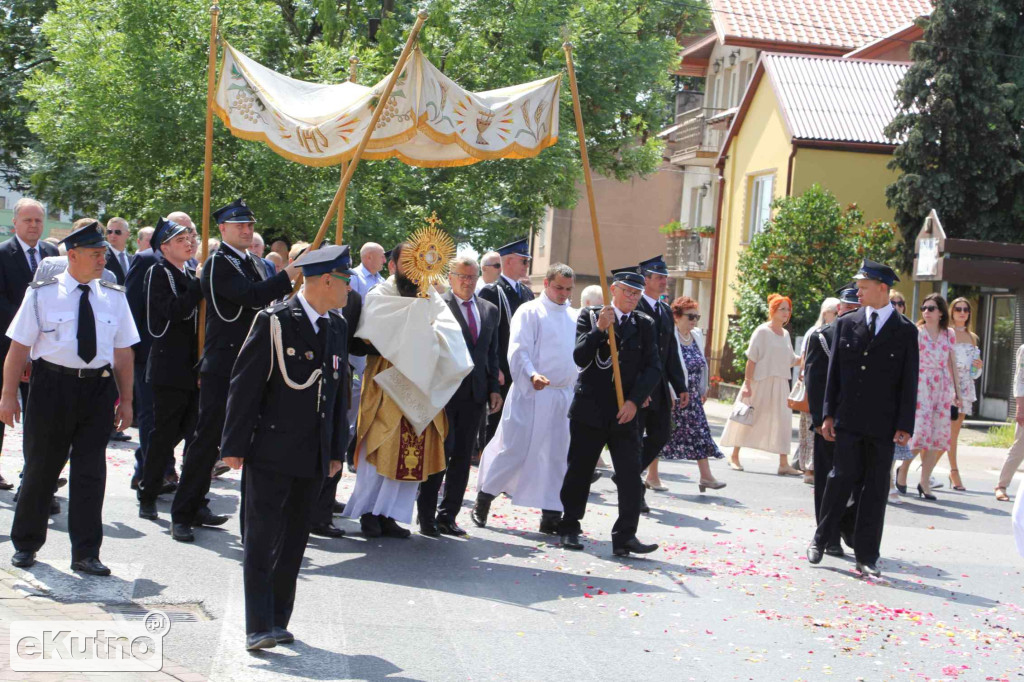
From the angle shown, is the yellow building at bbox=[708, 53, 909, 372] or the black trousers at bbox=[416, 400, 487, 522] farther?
the yellow building at bbox=[708, 53, 909, 372]

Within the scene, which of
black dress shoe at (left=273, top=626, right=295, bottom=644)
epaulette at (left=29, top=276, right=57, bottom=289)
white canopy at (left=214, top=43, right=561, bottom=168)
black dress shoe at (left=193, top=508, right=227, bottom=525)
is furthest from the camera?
white canopy at (left=214, top=43, right=561, bottom=168)

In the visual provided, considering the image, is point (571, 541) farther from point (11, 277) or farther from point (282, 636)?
point (11, 277)

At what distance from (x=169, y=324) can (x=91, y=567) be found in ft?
7.40

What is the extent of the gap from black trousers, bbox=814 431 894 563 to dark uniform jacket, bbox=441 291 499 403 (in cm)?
251

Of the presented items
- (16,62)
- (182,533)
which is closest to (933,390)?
(182,533)

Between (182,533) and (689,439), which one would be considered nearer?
(182,533)

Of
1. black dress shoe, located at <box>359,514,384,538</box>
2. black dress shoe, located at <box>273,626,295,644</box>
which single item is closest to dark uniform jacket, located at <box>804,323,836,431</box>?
black dress shoe, located at <box>359,514,384,538</box>

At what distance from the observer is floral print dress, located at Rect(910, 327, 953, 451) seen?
1349cm

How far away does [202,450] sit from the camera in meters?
8.30

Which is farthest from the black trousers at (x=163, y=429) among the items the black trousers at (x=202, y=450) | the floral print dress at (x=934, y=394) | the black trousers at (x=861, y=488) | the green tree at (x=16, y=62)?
the green tree at (x=16, y=62)

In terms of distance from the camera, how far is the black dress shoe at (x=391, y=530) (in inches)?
359

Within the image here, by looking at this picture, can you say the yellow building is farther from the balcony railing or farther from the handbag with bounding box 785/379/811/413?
the handbag with bounding box 785/379/811/413

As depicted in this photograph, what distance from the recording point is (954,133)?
27.2m

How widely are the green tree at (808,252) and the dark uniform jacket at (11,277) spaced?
19.8 meters
